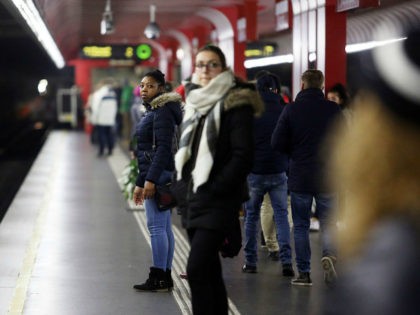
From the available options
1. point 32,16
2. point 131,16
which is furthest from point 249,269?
point 131,16

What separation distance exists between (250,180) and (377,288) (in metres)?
4.81

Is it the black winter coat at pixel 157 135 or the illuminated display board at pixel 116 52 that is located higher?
the illuminated display board at pixel 116 52

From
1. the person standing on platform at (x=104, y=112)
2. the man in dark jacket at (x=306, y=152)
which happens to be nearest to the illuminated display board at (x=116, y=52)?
the person standing on platform at (x=104, y=112)

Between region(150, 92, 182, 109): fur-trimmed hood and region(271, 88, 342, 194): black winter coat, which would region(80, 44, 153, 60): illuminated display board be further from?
region(150, 92, 182, 109): fur-trimmed hood

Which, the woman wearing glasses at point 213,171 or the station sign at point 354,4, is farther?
the station sign at point 354,4

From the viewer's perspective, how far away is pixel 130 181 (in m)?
11.2

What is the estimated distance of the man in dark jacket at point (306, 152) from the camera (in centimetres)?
690

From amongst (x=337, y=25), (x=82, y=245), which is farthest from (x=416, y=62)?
(x=337, y=25)

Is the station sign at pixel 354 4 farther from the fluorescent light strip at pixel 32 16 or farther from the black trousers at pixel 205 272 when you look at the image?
the black trousers at pixel 205 272

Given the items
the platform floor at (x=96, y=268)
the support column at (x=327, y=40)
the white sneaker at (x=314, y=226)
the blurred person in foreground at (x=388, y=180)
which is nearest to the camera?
the blurred person in foreground at (x=388, y=180)

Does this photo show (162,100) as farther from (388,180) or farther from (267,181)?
(388,180)

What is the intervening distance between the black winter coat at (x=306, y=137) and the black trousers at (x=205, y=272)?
7.37 ft

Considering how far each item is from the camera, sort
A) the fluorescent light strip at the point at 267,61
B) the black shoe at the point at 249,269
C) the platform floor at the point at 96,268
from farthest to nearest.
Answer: the fluorescent light strip at the point at 267,61 < the black shoe at the point at 249,269 < the platform floor at the point at 96,268

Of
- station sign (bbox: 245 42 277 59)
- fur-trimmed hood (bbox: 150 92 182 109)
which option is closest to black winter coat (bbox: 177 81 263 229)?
fur-trimmed hood (bbox: 150 92 182 109)
